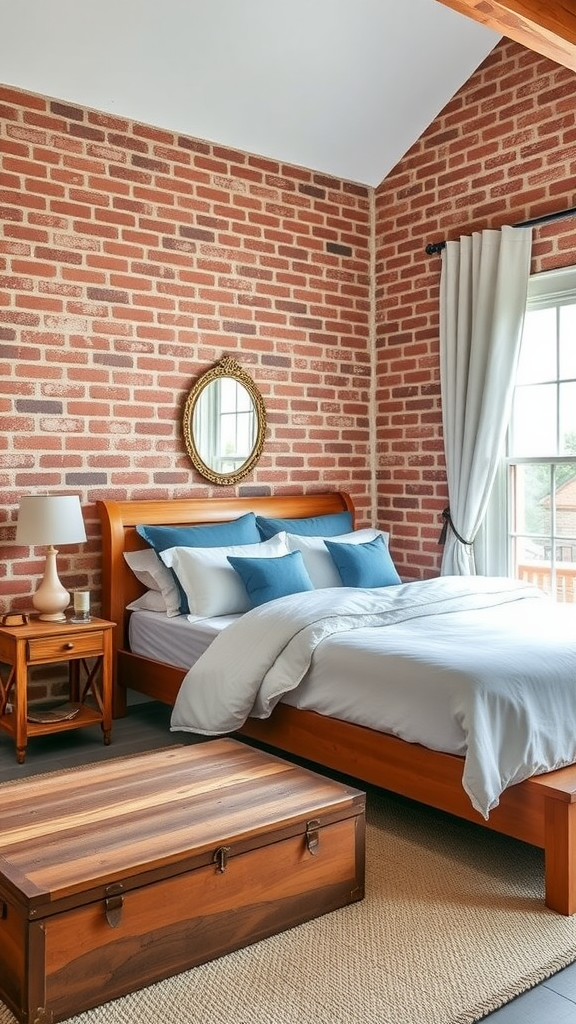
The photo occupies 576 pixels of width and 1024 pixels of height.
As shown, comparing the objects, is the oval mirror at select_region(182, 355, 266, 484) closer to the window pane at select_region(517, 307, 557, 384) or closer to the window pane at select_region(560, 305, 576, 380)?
the window pane at select_region(517, 307, 557, 384)

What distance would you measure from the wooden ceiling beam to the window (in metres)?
1.58

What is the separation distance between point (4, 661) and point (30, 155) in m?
2.37

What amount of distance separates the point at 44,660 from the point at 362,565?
161 centimetres

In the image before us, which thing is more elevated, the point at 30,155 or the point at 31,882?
the point at 30,155

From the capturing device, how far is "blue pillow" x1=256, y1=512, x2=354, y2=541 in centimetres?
489

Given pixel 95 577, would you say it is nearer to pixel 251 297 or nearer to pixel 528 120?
pixel 251 297

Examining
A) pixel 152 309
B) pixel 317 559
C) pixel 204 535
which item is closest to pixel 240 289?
pixel 152 309

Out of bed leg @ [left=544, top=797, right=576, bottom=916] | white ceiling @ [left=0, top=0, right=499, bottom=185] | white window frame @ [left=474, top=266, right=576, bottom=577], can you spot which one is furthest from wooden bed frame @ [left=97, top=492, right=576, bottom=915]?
white ceiling @ [left=0, top=0, right=499, bottom=185]

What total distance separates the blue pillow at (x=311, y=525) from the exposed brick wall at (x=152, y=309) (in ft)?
1.07

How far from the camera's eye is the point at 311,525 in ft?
16.6

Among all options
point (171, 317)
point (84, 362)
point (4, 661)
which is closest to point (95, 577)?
point (4, 661)

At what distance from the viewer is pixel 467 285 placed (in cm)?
500

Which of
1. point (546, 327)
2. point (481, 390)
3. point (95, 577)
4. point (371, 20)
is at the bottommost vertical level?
point (95, 577)

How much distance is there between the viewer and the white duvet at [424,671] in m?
2.68
